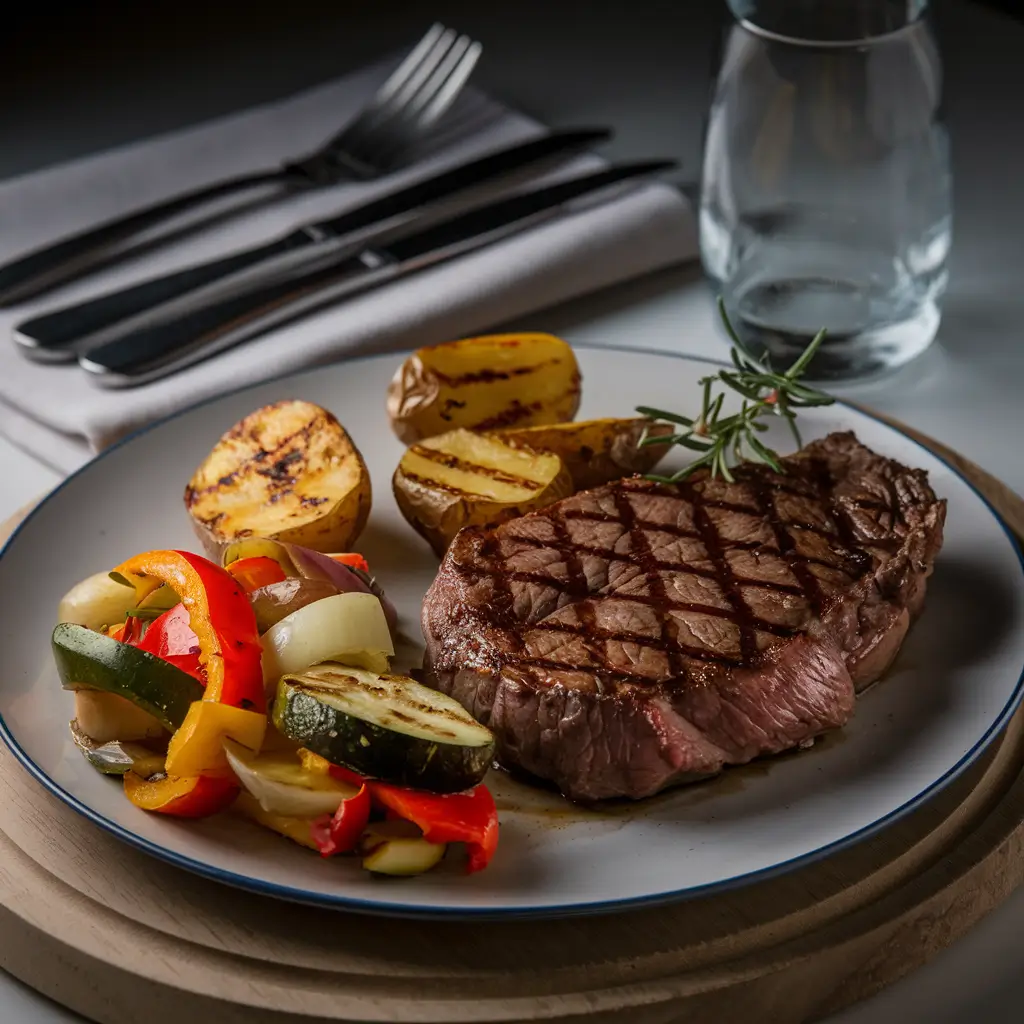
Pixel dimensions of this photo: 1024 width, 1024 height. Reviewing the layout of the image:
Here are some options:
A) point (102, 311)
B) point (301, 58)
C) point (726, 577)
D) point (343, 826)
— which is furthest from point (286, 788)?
point (301, 58)

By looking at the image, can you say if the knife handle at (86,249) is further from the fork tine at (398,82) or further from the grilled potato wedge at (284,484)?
the grilled potato wedge at (284,484)

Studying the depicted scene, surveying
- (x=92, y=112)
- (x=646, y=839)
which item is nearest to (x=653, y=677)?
(x=646, y=839)

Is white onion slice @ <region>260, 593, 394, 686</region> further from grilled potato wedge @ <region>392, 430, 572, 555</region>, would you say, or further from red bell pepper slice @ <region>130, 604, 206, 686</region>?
grilled potato wedge @ <region>392, 430, 572, 555</region>

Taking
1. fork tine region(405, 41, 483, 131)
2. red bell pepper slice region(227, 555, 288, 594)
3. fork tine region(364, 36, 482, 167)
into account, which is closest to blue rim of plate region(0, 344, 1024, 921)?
red bell pepper slice region(227, 555, 288, 594)

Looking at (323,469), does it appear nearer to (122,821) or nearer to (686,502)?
(686,502)

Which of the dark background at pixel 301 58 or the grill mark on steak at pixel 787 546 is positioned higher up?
the dark background at pixel 301 58

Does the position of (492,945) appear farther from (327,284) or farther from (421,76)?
(421,76)

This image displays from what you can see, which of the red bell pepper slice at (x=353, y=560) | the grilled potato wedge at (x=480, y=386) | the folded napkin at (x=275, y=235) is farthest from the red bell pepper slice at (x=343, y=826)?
the folded napkin at (x=275, y=235)
